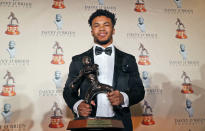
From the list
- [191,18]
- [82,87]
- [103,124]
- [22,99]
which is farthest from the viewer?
[191,18]

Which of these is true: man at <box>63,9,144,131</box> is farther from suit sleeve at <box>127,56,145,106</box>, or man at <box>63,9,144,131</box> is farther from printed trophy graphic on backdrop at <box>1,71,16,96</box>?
printed trophy graphic on backdrop at <box>1,71,16,96</box>

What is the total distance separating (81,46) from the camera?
288 cm

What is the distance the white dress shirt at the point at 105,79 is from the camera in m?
1.88

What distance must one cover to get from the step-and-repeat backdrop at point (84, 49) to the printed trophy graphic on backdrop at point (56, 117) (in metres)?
0.01

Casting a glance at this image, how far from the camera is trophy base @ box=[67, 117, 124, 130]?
159cm

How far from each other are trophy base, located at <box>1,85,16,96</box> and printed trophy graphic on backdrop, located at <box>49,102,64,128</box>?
481 millimetres

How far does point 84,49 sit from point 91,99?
119cm

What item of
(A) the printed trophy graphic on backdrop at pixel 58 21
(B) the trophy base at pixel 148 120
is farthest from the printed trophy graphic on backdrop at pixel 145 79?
(A) the printed trophy graphic on backdrop at pixel 58 21

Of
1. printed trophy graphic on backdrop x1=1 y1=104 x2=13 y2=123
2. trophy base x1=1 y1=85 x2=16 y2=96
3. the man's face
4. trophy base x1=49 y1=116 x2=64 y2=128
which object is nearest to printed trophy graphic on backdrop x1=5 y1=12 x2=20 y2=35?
trophy base x1=1 y1=85 x2=16 y2=96

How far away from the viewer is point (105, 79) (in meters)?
1.97

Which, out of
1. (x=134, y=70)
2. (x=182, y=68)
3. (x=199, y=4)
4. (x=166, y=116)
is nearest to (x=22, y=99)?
(x=134, y=70)

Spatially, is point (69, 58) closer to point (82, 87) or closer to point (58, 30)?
point (58, 30)

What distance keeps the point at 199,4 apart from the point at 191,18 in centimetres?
25

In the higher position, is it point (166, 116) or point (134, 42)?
point (134, 42)
